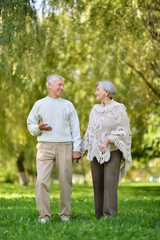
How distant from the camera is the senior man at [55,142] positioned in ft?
22.5

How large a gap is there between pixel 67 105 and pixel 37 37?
492 cm

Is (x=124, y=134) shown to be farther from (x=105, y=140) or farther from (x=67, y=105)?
(x=67, y=105)

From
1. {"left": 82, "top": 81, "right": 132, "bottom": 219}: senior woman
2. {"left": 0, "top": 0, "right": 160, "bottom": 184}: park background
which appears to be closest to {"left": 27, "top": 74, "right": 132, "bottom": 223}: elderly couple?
{"left": 82, "top": 81, "right": 132, "bottom": 219}: senior woman

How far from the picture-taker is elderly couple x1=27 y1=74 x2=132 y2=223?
269 inches

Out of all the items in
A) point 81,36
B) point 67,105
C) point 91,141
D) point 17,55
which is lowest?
point 91,141

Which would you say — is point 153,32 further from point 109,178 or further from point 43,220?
point 43,220

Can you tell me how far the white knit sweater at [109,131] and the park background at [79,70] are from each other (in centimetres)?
86

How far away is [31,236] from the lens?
18.0 ft

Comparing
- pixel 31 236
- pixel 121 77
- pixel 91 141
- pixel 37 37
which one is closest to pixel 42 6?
pixel 37 37

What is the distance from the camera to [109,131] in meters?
6.90

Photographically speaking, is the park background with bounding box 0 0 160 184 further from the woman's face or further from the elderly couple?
the woman's face

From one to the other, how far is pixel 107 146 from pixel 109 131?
0.20 metres

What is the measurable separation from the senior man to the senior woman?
250mm

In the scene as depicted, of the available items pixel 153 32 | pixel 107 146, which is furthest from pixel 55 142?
pixel 153 32
